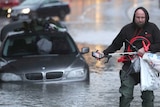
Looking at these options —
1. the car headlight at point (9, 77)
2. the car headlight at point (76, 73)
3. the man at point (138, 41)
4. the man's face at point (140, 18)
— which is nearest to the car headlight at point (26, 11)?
the car headlight at point (9, 77)

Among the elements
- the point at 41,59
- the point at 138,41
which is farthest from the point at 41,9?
the point at 138,41

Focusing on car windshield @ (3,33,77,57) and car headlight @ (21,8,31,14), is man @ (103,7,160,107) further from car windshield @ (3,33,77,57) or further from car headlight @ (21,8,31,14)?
car headlight @ (21,8,31,14)

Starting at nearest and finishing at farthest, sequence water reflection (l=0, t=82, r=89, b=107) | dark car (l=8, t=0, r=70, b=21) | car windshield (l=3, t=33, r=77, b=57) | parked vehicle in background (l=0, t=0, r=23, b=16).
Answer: water reflection (l=0, t=82, r=89, b=107) → car windshield (l=3, t=33, r=77, b=57) → dark car (l=8, t=0, r=70, b=21) → parked vehicle in background (l=0, t=0, r=23, b=16)

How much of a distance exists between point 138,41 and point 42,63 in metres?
4.00

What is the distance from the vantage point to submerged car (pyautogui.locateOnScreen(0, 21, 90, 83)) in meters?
10.6

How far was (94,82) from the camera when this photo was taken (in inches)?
453

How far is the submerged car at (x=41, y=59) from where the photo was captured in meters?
10.6

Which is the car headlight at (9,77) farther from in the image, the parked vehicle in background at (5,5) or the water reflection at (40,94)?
the parked vehicle in background at (5,5)

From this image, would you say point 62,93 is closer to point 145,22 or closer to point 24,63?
point 24,63

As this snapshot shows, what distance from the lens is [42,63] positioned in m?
10.9

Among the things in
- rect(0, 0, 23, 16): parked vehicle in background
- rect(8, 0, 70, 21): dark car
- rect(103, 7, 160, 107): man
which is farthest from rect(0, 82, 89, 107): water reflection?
rect(0, 0, 23, 16): parked vehicle in background

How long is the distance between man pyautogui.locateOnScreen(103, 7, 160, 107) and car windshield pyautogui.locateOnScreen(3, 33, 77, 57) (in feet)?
15.2

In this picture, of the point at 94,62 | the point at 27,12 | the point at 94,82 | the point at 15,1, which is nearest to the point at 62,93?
the point at 94,82

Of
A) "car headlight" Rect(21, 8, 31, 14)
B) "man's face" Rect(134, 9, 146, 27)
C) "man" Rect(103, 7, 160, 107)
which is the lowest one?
"car headlight" Rect(21, 8, 31, 14)
